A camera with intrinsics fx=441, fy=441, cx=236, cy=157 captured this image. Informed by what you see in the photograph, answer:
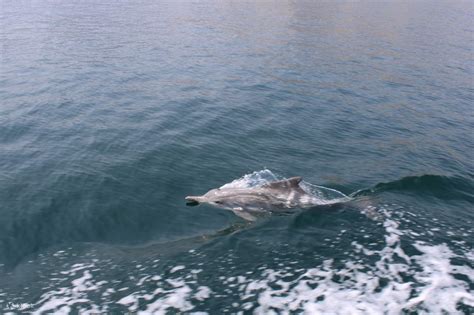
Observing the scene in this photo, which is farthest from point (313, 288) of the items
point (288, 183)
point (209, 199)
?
point (209, 199)

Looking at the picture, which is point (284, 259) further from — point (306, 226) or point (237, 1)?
point (237, 1)

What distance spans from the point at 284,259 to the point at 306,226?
98.3 inches

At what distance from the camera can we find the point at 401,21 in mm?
72438

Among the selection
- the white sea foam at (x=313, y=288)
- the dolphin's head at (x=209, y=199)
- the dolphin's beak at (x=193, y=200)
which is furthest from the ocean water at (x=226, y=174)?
the dolphin's beak at (x=193, y=200)

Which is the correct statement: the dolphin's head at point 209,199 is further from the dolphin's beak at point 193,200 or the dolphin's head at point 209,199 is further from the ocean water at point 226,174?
the ocean water at point 226,174

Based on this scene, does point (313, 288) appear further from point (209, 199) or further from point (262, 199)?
point (209, 199)

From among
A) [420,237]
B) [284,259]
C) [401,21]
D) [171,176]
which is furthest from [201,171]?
[401,21]

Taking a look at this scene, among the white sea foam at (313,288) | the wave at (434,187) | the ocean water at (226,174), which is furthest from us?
the wave at (434,187)

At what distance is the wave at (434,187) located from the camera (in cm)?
2002

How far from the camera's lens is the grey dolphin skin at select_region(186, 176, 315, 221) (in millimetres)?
17891

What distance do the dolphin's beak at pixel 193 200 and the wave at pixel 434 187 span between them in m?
6.83

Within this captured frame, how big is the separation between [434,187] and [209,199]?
10.6m

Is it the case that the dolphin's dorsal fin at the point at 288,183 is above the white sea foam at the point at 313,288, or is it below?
above

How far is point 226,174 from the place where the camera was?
21438 mm
